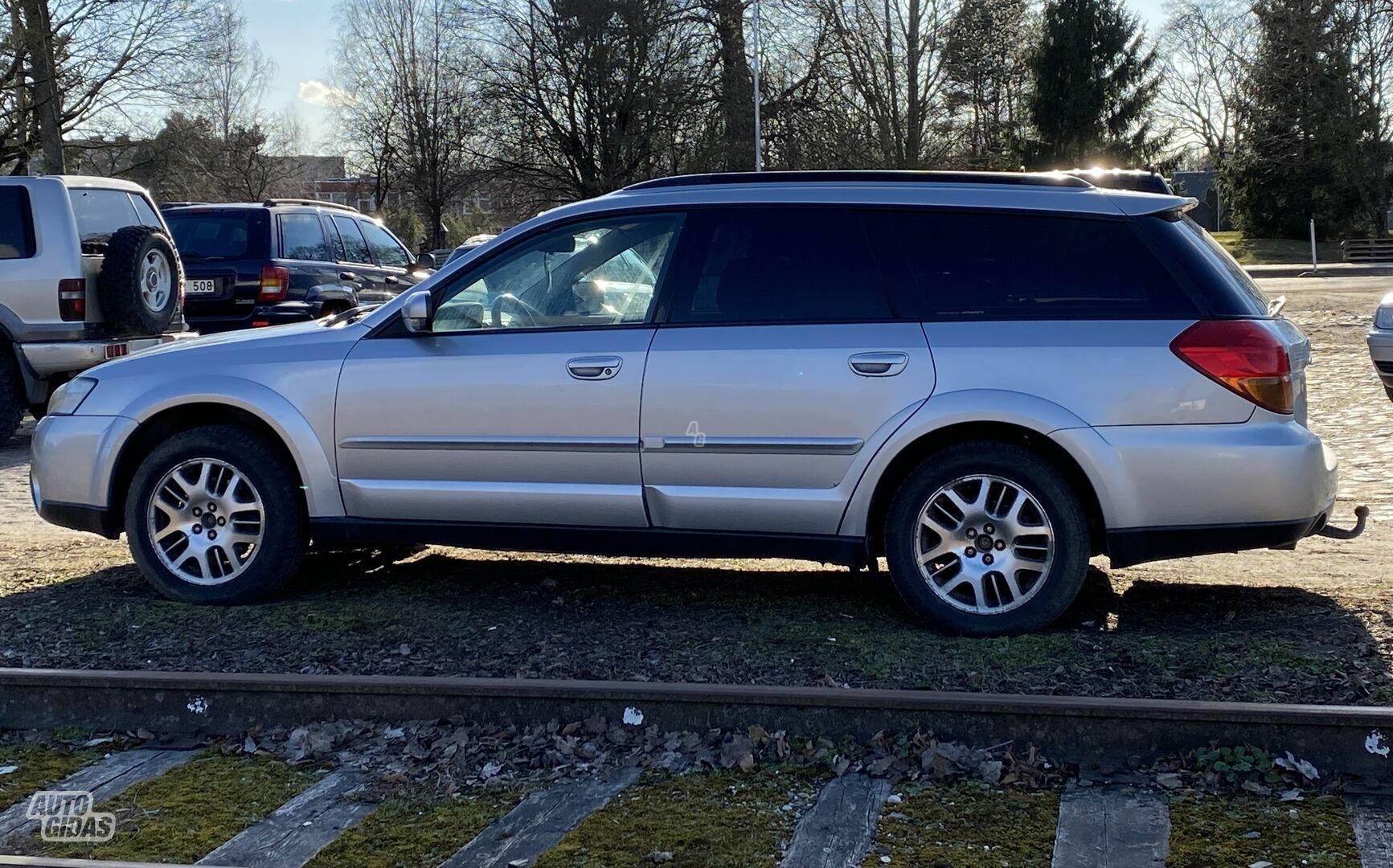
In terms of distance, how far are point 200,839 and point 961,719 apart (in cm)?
222

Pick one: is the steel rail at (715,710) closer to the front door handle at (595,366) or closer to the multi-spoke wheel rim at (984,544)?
the multi-spoke wheel rim at (984,544)

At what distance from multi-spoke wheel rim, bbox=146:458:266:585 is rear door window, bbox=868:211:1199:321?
2.77 m

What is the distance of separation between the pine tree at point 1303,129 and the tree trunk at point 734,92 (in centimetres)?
1965

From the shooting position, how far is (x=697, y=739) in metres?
4.35

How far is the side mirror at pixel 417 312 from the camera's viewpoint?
5426 mm

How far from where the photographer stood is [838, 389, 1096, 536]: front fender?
486 cm

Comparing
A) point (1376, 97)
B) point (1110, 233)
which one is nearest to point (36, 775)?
point (1110, 233)

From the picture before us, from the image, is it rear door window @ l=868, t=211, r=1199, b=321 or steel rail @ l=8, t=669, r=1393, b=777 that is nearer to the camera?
steel rail @ l=8, t=669, r=1393, b=777

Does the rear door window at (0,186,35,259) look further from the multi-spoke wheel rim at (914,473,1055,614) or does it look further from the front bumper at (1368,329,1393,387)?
the front bumper at (1368,329,1393,387)

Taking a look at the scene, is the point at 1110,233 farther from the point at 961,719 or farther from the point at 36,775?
the point at 36,775

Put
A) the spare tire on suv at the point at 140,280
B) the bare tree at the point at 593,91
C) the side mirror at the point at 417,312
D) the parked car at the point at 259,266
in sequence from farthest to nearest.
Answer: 1. the bare tree at the point at 593,91
2. the parked car at the point at 259,266
3. the spare tire on suv at the point at 140,280
4. the side mirror at the point at 417,312

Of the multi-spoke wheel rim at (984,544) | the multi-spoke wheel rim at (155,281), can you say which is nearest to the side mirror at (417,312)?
the multi-spoke wheel rim at (984,544)

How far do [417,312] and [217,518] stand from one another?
1.24 meters

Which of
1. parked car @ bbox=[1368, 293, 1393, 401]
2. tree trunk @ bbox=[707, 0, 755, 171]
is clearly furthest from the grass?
parked car @ bbox=[1368, 293, 1393, 401]
